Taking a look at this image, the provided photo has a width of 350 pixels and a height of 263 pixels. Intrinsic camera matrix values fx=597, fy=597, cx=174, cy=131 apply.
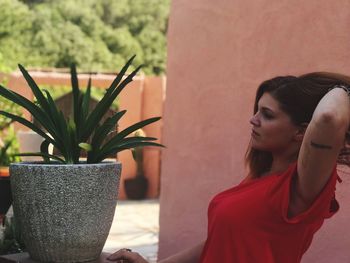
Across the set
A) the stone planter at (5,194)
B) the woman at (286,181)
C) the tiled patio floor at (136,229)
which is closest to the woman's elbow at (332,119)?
the woman at (286,181)

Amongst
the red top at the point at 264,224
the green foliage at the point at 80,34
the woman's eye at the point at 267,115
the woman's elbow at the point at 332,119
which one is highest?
the green foliage at the point at 80,34

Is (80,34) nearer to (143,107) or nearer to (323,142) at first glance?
(143,107)

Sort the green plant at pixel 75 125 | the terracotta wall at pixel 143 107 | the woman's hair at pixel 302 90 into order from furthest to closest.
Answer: the terracotta wall at pixel 143 107 → the green plant at pixel 75 125 → the woman's hair at pixel 302 90

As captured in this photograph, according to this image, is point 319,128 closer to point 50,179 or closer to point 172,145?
point 50,179

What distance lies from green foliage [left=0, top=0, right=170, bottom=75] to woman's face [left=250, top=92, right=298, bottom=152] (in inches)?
617

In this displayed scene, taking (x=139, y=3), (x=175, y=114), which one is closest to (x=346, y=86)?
(x=175, y=114)

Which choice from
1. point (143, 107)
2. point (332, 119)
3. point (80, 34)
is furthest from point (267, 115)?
point (80, 34)

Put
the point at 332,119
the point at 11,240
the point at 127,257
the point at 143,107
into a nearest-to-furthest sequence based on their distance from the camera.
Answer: the point at 332,119
the point at 127,257
the point at 11,240
the point at 143,107

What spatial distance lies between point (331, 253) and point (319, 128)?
2.28 metres

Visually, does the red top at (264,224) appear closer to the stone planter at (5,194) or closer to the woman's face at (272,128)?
the woman's face at (272,128)

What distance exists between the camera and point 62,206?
1.99 meters

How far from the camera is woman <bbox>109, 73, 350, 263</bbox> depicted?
57.6 inches

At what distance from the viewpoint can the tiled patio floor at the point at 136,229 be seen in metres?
6.49

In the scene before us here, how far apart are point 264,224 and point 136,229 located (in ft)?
21.1
